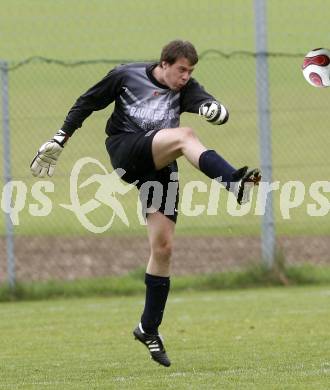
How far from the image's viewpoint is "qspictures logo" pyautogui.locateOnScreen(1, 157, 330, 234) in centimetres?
1289

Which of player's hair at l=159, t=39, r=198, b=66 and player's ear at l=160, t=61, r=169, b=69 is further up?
player's hair at l=159, t=39, r=198, b=66

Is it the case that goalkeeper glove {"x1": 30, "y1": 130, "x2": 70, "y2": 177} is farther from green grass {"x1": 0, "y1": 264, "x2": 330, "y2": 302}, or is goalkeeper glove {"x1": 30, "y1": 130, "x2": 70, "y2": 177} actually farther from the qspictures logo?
green grass {"x1": 0, "y1": 264, "x2": 330, "y2": 302}

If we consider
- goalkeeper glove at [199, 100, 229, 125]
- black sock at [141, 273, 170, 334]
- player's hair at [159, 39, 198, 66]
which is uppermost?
player's hair at [159, 39, 198, 66]

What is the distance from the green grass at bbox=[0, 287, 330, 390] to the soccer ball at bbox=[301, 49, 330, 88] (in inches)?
70.2

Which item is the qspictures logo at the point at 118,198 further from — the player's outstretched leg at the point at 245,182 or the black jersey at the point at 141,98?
the player's outstretched leg at the point at 245,182

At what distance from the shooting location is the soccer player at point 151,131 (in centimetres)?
713

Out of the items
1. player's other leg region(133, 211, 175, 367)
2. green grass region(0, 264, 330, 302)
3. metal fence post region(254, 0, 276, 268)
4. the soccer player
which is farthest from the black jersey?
metal fence post region(254, 0, 276, 268)

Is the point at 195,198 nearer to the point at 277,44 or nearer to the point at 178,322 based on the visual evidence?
the point at 277,44

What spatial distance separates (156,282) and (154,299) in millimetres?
110

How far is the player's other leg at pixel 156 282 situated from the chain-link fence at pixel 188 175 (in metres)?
5.00

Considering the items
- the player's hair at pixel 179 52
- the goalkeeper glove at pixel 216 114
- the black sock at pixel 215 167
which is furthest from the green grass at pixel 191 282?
the black sock at pixel 215 167

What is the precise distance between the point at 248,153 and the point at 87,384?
13.0 metres

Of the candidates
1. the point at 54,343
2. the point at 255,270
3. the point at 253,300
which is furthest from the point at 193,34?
the point at 54,343

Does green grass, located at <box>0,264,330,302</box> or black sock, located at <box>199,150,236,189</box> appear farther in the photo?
green grass, located at <box>0,264,330,302</box>
